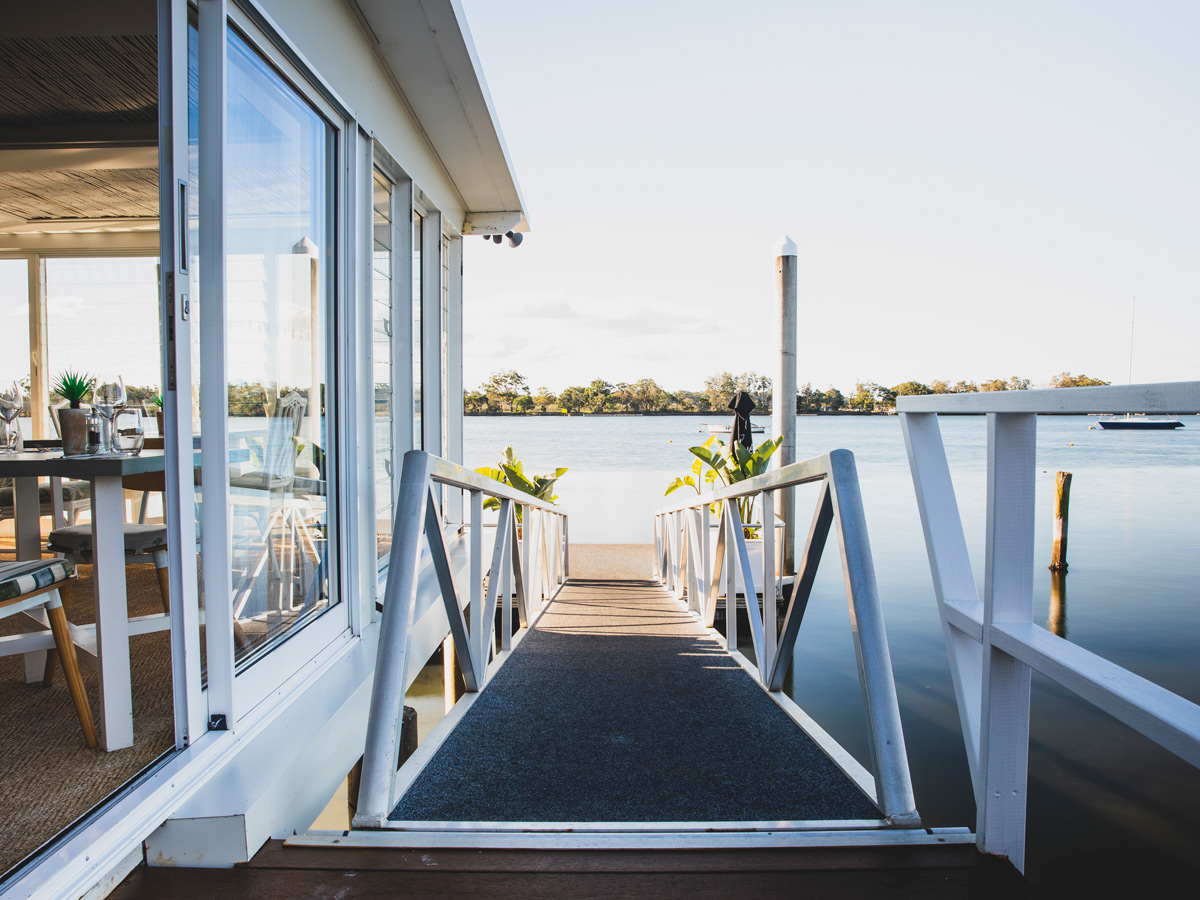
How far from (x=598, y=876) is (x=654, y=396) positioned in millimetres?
33836

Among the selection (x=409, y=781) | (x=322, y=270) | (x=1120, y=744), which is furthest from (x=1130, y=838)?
(x=322, y=270)

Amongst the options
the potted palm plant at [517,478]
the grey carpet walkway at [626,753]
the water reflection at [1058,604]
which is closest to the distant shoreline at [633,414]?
the water reflection at [1058,604]

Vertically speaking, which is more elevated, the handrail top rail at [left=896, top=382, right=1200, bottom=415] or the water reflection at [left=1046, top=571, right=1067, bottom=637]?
the handrail top rail at [left=896, top=382, right=1200, bottom=415]

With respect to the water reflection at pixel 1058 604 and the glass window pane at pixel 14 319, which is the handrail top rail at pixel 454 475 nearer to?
the glass window pane at pixel 14 319

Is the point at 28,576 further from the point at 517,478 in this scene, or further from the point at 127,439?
the point at 517,478

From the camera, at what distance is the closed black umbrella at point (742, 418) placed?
7566 millimetres

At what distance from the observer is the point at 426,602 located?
345 centimetres

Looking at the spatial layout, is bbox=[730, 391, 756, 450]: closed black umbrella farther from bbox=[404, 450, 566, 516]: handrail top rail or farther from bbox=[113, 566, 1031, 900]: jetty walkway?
bbox=[113, 566, 1031, 900]: jetty walkway

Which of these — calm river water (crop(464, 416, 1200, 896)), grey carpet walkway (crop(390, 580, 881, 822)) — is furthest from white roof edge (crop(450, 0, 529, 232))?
calm river water (crop(464, 416, 1200, 896))

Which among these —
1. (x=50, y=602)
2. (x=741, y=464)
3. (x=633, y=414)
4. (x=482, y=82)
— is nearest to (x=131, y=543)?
(x=50, y=602)

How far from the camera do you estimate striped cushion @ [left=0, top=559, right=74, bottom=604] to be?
1.75 m

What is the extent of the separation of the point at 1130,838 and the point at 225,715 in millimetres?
4634

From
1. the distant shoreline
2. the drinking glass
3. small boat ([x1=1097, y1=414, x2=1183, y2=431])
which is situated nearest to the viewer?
the drinking glass

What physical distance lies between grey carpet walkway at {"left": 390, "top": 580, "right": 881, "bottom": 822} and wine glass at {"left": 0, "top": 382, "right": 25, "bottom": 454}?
6.16ft
